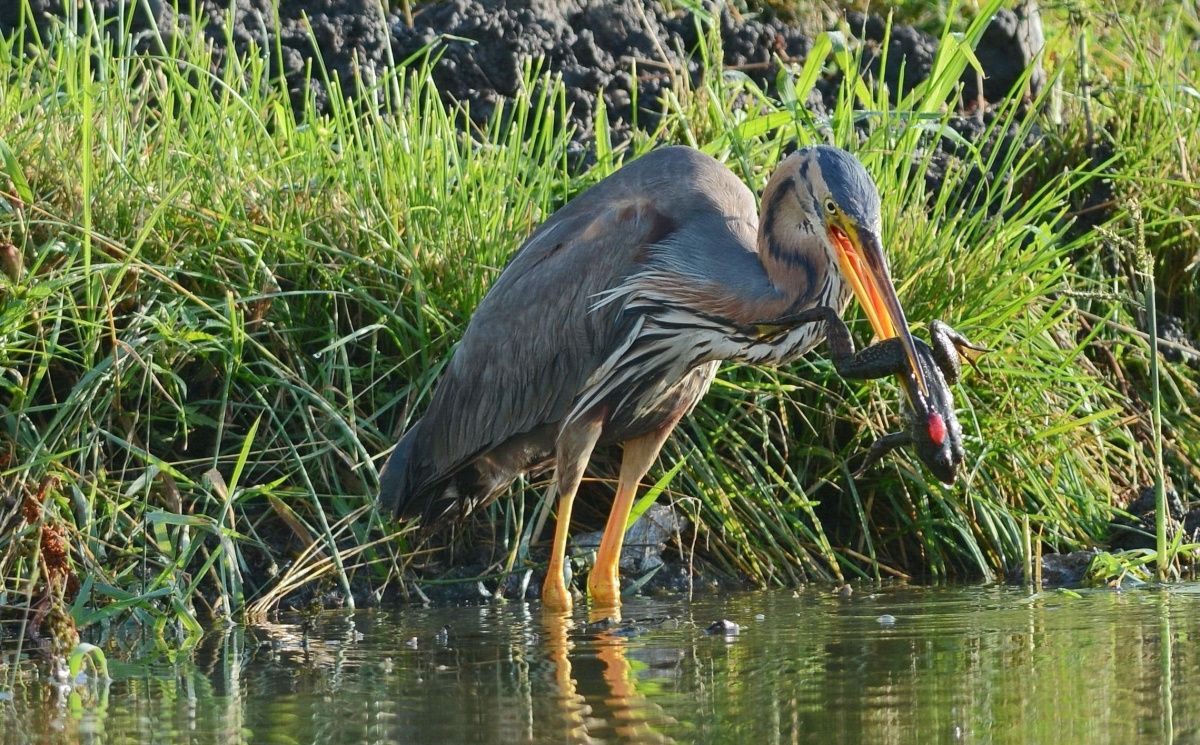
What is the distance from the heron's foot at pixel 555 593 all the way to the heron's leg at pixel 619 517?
0.13 meters

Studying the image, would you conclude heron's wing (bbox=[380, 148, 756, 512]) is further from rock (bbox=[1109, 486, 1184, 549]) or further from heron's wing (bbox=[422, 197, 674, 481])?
rock (bbox=[1109, 486, 1184, 549])

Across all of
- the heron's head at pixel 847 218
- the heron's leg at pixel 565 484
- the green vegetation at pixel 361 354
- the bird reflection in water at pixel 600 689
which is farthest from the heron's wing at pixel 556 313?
the bird reflection in water at pixel 600 689

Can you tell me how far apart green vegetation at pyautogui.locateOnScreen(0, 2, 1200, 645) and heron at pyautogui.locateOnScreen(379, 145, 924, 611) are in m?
0.21

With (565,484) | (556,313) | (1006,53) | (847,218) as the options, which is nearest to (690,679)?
(847,218)

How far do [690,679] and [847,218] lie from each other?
1603 mm

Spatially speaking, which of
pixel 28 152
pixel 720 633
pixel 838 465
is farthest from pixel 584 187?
pixel 720 633

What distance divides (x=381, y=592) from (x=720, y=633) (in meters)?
1.36

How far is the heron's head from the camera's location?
15.8 feet

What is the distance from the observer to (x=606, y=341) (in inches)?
222

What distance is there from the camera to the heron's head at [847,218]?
190 inches

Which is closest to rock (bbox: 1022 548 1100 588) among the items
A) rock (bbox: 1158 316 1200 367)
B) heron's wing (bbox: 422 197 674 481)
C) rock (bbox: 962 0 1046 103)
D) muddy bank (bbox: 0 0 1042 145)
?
rock (bbox: 1158 316 1200 367)

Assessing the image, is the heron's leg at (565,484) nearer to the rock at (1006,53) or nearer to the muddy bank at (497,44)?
the muddy bank at (497,44)

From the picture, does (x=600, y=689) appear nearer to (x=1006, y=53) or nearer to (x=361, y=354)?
(x=361, y=354)

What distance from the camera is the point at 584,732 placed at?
3.29m
